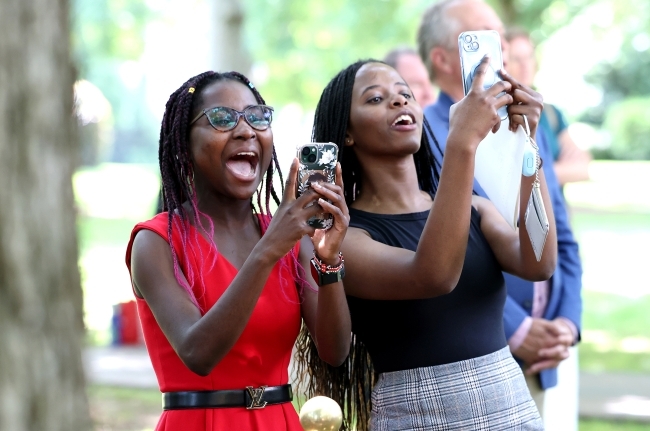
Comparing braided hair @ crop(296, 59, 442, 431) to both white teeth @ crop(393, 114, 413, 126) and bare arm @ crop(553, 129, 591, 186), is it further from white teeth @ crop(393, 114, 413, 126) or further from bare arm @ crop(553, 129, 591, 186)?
bare arm @ crop(553, 129, 591, 186)

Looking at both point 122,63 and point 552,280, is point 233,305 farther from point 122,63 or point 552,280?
point 122,63

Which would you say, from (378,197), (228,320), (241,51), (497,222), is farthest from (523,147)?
(241,51)

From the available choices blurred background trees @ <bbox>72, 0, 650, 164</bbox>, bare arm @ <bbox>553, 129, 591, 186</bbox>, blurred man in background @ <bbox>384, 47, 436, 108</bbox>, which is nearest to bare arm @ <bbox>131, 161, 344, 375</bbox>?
bare arm @ <bbox>553, 129, 591, 186</bbox>

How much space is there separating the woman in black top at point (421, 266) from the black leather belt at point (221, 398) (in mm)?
454

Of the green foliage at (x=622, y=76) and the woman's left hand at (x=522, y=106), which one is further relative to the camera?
the green foliage at (x=622, y=76)

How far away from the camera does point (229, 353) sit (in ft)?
9.16

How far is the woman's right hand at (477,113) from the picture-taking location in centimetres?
280

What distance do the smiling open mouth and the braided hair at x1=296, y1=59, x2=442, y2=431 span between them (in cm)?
43

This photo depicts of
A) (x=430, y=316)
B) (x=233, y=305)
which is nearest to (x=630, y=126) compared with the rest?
(x=430, y=316)

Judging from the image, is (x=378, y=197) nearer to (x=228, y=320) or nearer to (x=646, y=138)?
(x=228, y=320)

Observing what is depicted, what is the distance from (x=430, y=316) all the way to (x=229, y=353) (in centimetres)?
65

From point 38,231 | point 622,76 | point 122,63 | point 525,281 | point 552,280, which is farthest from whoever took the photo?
point 622,76

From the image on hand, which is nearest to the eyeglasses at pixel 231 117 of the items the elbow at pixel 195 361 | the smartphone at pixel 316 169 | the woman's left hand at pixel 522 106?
the smartphone at pixel 316 169

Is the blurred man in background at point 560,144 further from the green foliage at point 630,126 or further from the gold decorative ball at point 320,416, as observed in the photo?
the green foliage at point 630,126
